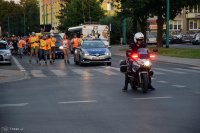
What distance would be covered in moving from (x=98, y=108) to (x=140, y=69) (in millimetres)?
3515

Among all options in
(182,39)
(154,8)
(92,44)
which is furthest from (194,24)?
(92,44)

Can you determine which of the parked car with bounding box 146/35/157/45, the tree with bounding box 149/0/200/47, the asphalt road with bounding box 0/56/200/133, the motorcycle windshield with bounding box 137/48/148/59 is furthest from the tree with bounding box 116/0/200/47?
the motorcycle windshield with bounding box 137/48/148/59

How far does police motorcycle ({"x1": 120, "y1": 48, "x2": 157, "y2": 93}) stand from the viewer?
1455 cm

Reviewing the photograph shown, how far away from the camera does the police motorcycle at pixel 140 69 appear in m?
14.5

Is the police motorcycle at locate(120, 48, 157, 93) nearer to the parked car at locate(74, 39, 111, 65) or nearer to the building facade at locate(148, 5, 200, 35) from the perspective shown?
the parked car at locate(74, 39, 111, 65)

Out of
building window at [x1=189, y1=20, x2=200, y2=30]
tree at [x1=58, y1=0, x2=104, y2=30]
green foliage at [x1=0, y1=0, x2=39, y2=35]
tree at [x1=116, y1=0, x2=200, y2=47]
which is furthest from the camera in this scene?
green foliage at [x1=0, y1=0, x2=39, y2=35]

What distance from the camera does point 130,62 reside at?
1524 cm

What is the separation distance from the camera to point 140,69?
14.7 m

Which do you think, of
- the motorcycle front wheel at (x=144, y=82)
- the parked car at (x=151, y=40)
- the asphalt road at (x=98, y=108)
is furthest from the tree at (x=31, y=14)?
the motorcycle front wheel at (x=144, y=82)

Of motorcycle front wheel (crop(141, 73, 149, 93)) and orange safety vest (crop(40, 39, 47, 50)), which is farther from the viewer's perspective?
orange safety vest (crop(40, 39, 47, 50))

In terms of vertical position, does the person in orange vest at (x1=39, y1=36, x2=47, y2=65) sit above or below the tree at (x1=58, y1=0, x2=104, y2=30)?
below

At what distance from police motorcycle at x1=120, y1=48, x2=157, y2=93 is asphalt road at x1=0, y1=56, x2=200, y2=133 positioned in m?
0.36

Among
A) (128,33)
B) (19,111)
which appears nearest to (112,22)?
(128,33)

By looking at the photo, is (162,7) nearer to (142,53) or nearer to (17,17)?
(142,53)
